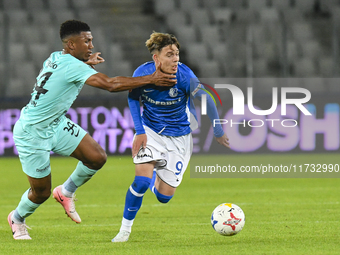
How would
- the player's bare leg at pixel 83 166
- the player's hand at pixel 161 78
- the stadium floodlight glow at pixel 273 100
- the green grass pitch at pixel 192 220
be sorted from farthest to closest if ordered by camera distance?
the stadium floodlight glow at pixel 273 100, the player's bare leg at pixel 83 166, the player's hand at pixel 161 78, the green grass pitch at pixel 192 220

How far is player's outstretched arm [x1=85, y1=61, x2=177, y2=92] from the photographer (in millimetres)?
5402

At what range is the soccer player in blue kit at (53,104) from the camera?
5516mm

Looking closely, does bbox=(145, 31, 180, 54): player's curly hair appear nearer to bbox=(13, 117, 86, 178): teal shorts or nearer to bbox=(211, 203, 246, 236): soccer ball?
bbox=(13, 117, 86, 178): teal shorts

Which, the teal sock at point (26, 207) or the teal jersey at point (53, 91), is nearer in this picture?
the teal jersey at point (53, 91)

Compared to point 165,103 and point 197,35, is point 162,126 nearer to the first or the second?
point 165,103

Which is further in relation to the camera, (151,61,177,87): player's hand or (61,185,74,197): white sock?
(61,185,74,197): white sock

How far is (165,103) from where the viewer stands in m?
6.07

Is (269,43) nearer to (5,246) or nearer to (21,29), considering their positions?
(21,29)

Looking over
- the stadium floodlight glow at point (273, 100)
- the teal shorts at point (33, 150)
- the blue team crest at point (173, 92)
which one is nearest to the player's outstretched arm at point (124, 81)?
the blue team crest at point (173, 92)

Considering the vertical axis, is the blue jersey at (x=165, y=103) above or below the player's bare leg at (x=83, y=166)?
above

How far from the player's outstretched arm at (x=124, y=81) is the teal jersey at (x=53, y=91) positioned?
0.15 meters

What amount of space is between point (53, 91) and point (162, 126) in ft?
3.66

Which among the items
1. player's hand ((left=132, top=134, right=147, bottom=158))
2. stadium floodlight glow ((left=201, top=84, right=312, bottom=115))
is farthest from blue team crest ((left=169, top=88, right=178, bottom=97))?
stadium floodlight glow ((left=201, top=84, right=312, bottom=115))

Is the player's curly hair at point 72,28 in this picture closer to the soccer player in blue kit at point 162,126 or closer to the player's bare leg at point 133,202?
the soccer player in blue kit at point 162,126
